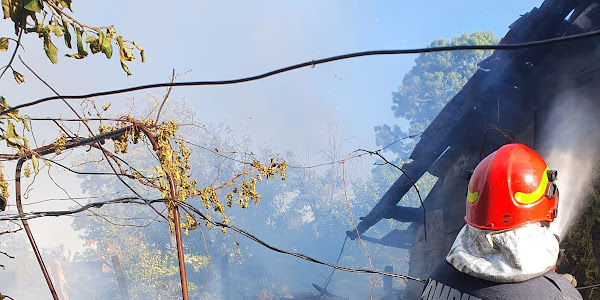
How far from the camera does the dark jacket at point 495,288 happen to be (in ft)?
7.34

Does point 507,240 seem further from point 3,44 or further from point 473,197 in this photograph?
point 3,44

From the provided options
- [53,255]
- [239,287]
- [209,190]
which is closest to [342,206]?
[239,287]

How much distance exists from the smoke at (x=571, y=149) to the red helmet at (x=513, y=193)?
7.54ft

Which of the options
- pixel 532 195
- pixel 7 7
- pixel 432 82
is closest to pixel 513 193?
pixel 532 195

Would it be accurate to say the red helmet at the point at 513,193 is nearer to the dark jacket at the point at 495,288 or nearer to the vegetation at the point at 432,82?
the dark jacket at the point at 495,288

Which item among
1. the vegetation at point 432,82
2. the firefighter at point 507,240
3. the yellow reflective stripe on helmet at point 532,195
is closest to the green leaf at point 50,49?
the firefighter at point 507,240

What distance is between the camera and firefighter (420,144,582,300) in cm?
228

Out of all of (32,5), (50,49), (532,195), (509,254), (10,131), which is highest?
(32,5)

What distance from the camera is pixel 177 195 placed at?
2.92 meters

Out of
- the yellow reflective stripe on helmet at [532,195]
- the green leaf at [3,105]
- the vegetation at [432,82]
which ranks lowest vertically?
the yellow reflective stripe on helmet at [532,195]

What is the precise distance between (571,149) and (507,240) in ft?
12.8

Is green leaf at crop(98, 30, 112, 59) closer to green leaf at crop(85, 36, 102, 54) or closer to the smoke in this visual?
green leaf at crop(85, 36, 102, 54)

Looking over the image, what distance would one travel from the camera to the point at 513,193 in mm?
2539

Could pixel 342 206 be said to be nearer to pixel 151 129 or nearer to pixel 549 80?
pixel 549 80
